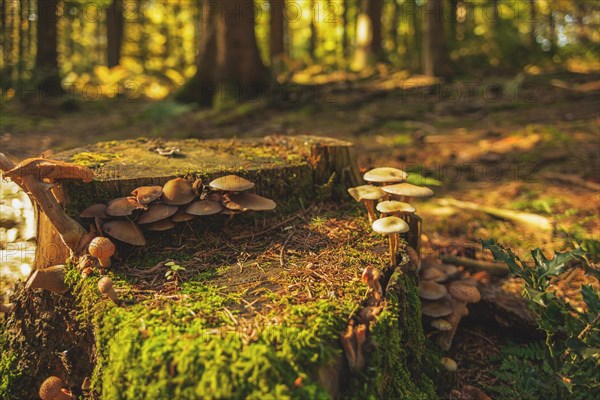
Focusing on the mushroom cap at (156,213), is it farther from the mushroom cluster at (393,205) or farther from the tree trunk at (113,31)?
the tree trunk at (113,31)

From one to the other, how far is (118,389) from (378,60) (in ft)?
56.8

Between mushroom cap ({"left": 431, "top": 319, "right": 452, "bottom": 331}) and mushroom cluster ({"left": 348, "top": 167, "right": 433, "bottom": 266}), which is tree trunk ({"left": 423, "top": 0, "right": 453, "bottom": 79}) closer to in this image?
mushroom cluster ({"left": 348, "top": 167, "right": 433, "bottom": 266})

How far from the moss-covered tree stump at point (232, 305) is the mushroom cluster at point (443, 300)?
1.17 feet

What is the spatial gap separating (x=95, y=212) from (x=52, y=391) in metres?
1.09

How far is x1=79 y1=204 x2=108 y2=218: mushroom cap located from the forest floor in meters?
2.46

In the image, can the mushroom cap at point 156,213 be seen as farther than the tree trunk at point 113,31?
No

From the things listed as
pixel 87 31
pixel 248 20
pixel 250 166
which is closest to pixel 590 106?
pixel 248 20

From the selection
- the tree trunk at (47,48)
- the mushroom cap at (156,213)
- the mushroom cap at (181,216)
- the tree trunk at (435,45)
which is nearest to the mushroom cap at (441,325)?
the mushroom cap at (181,216)

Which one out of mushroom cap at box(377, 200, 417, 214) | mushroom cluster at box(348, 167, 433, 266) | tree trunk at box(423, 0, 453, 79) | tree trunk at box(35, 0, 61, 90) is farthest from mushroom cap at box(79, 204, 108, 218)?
tree trunk at box(423, 0, 453, 79)

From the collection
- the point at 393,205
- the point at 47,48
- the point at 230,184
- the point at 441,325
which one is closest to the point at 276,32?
the point at 47,48

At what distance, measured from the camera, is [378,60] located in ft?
58.2

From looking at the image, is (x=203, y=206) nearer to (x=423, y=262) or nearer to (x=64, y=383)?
(x=64, y=383)

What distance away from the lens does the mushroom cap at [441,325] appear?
3252 millimetres

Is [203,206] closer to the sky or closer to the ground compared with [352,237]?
closer to the sky
